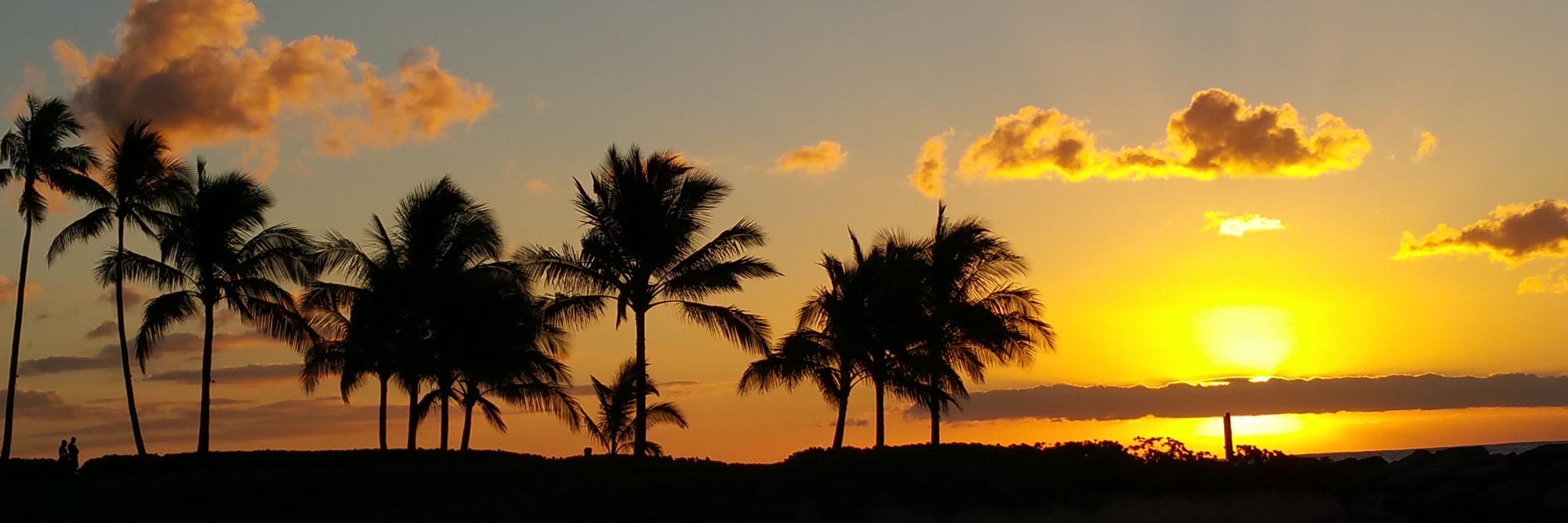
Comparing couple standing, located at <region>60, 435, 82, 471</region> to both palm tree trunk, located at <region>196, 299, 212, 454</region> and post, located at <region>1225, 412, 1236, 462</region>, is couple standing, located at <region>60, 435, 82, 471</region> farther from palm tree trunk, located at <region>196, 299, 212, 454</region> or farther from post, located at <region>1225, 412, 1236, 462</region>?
post, located at <region>1225, 412, 1236, 462</region>

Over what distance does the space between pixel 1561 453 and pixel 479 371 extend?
28006mm

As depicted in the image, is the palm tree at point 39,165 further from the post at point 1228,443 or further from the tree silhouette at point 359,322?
the post at point 1228,443

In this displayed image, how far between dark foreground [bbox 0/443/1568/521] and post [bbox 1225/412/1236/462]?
43 centimetres

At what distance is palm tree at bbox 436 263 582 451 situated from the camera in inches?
1629

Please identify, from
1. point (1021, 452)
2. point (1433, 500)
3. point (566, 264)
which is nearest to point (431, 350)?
point (566, 264)

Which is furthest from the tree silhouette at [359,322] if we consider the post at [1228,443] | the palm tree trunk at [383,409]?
the post at [1228,443]

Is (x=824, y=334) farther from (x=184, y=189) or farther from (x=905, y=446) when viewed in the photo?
(x=184, y=189)

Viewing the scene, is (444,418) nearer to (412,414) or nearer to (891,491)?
(412,414)

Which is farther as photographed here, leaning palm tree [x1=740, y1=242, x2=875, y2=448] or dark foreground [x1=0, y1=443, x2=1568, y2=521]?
leaning palm tree [x1=740, y1=242, x2=875, y2=448]

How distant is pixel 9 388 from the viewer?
4238 cm

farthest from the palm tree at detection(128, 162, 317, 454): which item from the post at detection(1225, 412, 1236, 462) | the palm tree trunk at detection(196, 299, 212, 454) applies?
the post at detection(1225, 412, 1236, 462)

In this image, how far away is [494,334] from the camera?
41.5 m

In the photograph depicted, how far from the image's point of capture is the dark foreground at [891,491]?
25.7 metres

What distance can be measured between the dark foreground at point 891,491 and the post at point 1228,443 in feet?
1.40
